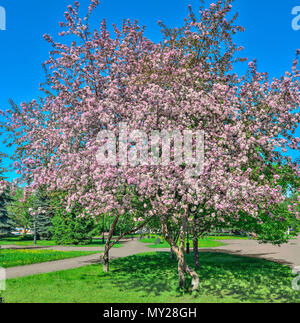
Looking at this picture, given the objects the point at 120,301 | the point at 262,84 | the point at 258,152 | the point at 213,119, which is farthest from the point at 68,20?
the point at 120,301

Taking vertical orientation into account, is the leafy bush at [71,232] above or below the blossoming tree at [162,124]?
below

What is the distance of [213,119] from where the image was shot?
11.4 m

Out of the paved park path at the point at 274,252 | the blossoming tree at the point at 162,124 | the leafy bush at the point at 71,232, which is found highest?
the blossoming tree at the point at 162,124

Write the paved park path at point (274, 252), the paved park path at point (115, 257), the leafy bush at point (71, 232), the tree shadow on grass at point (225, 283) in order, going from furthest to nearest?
the leafy bush at point (71, 232) < the paved park path at point (274, 252) < the paved park path at point (115, 257) < the tree shadow on grass at point (225, 283)

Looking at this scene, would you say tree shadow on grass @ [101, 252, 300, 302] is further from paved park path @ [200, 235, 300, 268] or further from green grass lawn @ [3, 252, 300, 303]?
paved park path @ [200, 235, 300, 268]

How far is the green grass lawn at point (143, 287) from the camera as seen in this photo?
10375 mm

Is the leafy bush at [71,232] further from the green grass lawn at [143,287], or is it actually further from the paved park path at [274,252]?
the green grass lawn at [143,287]

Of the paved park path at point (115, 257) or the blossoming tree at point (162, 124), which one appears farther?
the paved park path at point (115, 257)

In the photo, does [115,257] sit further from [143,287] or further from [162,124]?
[162,124]

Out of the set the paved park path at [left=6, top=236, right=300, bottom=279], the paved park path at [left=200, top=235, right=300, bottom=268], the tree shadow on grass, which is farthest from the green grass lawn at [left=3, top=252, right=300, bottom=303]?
the paved park path at [left=200, top=235, right=300, bottom=268]

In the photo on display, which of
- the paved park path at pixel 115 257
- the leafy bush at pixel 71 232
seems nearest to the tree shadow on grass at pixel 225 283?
the paved park path at pixel 115 257

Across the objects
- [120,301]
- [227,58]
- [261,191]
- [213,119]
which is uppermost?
[227,58]
